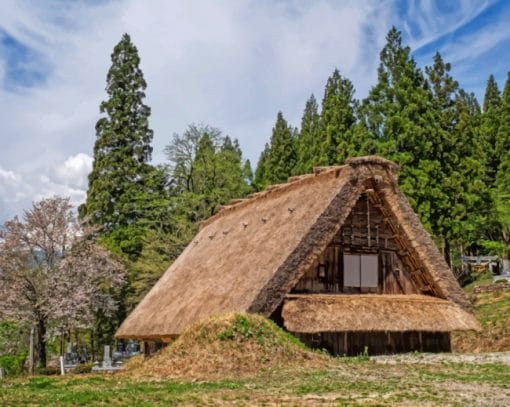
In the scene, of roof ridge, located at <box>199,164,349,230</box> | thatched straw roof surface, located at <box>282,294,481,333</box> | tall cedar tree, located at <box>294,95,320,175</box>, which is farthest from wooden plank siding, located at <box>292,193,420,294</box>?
tall cedar tree, located at <box>294,95,320,175</box>

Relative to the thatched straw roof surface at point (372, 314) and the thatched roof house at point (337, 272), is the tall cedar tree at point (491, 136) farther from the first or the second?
the thatched straw roof surface at point (372, 314)

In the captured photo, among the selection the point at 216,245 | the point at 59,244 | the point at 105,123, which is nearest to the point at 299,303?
the point at 216,245

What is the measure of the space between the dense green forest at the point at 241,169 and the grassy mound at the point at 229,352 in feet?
69.1

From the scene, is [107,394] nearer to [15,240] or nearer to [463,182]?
[15,240]

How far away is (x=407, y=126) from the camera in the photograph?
39688 millimetres

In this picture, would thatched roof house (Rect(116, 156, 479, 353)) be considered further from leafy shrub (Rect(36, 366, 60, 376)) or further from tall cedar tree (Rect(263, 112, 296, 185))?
tall cedar tree (Rect(263, 112, 296, 185))

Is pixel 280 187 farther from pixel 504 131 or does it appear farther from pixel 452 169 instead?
pixel 504 131

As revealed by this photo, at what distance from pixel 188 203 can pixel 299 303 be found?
26119 millimetres

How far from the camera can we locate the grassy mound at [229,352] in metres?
18.2

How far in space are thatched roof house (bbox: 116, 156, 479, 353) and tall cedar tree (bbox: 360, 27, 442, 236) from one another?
13825mm

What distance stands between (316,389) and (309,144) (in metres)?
47.7

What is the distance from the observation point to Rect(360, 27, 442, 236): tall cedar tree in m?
39.6

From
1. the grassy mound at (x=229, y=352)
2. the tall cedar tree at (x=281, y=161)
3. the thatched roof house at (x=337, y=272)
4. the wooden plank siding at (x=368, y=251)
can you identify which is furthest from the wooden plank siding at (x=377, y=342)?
the tall cedar tree at (x=281, y=161)

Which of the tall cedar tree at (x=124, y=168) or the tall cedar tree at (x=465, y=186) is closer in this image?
the tall cedar tree at (x=465, y=186)
